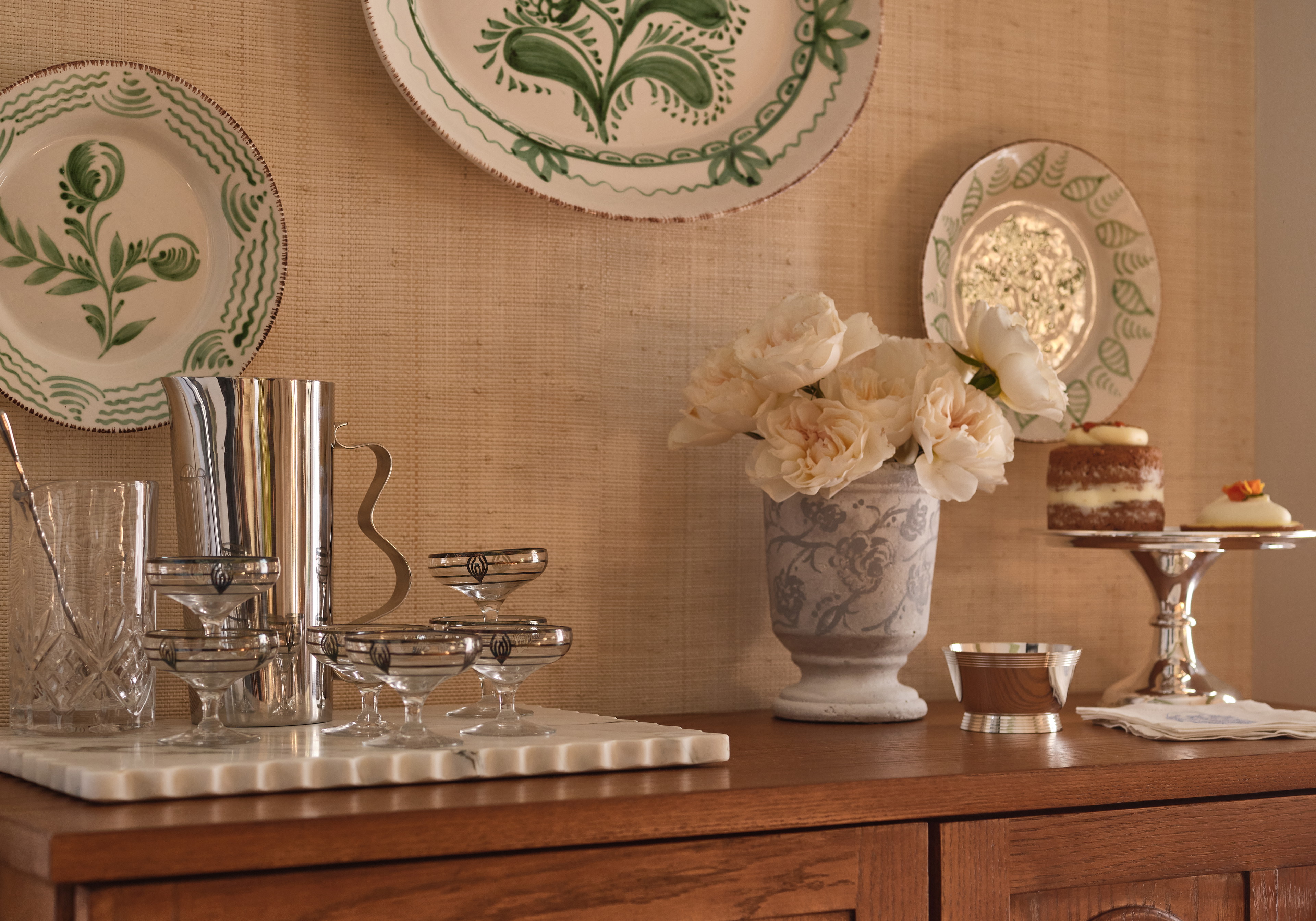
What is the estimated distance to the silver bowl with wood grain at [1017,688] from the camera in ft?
3.80

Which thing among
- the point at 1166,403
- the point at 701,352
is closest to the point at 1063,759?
the point at 701,352

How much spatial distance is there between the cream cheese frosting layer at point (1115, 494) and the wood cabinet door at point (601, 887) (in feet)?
1.98

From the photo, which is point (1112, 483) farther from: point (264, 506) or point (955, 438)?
point (264, 506)

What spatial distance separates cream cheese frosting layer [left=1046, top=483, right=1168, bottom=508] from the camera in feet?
4.57

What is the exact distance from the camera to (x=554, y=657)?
3.08 feet

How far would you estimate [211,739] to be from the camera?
0.88m

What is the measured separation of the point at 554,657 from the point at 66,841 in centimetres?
36

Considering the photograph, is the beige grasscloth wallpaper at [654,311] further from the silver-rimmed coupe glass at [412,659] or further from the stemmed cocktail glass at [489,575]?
the silver-rimmed coupe glass at [412,659]

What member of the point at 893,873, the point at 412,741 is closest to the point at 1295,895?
the point at 893,873

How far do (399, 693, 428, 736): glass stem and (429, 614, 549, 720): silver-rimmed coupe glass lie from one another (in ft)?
0.18

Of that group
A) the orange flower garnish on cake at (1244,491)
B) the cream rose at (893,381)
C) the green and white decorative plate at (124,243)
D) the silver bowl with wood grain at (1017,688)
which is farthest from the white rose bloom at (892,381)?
the green and white decorative plate at (124,243)

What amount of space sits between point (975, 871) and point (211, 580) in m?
0.58

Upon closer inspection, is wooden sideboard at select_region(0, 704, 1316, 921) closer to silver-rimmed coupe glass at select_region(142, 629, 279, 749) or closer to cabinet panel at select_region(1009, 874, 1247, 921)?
cabinet panel at select_region(1009, 874, 1247, 921)

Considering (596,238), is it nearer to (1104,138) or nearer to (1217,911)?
(1104,138)
